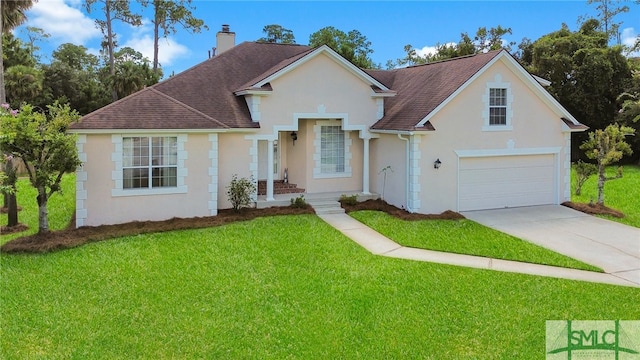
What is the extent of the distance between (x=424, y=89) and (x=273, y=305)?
40.8 ft

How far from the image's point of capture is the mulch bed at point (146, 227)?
12.0m

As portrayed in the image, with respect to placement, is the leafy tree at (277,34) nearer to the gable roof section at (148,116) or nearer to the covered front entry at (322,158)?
the covered front entry at (322,158)

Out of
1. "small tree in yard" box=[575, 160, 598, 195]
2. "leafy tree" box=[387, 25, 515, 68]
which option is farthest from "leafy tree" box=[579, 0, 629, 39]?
"small tree in yard" box=[575, 160, 598, 195]

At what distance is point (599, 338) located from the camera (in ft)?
25.5

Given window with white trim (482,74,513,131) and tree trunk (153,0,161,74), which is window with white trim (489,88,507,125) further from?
tree trunk (153,0,161,74)

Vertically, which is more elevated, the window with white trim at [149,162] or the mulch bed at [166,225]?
the window with white trim at [149,162]

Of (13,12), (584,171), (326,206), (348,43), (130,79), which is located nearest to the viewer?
(326,206)

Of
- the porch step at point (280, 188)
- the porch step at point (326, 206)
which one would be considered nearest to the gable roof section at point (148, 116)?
the porch step at point (280, 188)

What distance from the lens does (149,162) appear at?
14.8 m

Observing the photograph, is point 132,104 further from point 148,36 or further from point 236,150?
point 148,36

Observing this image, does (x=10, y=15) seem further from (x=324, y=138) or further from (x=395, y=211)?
(x=395, y=211)

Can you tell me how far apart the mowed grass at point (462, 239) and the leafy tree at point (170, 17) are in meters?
32.3

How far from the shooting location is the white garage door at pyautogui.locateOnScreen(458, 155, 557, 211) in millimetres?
17062

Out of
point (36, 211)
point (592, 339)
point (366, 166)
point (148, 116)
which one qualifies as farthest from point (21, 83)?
point (592, 339)
